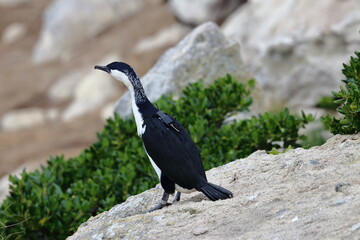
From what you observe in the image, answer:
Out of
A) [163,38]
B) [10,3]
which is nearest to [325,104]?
[163,38]

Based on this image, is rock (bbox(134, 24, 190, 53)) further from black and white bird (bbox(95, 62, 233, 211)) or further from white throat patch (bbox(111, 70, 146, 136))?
black and white bird (bbox(95, 62, 233, 211))

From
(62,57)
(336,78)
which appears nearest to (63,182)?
(336,78)

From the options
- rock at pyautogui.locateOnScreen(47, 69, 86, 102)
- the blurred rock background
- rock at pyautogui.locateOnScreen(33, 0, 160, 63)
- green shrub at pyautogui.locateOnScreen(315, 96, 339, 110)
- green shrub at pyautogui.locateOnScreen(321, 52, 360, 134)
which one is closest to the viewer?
green shrub at pyautogui.locateOnScreen(321, 52, 360, 134)

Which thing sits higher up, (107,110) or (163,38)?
(163,38)

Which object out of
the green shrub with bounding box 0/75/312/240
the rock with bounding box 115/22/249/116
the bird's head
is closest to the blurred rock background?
the rock with bounding box 115/22/249/116

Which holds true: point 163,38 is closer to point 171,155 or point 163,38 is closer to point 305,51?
point 305,51

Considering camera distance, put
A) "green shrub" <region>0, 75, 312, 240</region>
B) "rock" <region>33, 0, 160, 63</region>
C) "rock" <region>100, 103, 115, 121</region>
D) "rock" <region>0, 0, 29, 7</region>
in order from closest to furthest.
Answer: "green shrub" <region>0, 75, 312, 240</region> < "rock" <region>100, 103, 115, 121</region> < "rock" <region>33, 0, 160, 63</region> < "rock" <region>0, 0, 29, 7</region>

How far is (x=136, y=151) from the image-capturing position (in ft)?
30.3

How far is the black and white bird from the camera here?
242 inches

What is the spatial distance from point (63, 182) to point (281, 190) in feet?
13.9

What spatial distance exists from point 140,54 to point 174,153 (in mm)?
24191

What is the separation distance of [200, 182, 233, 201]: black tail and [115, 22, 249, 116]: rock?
4970 mm

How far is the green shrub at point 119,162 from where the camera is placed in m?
8.48

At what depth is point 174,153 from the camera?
627cm
